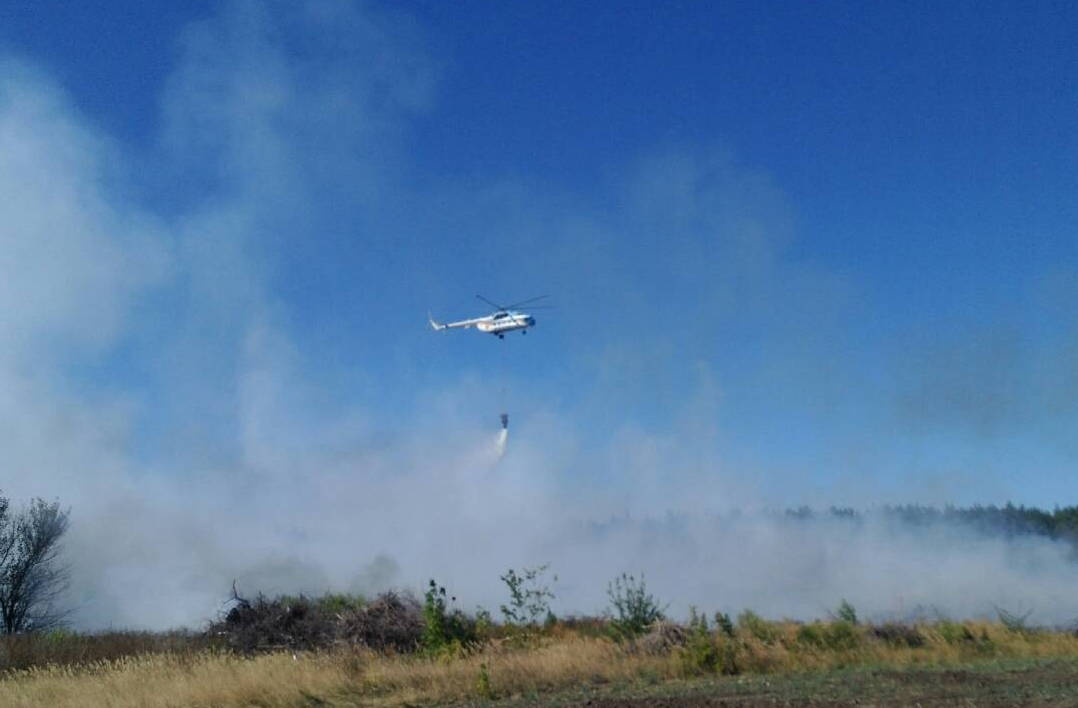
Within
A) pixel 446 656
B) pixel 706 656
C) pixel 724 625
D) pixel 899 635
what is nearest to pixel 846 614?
pixel 899 635

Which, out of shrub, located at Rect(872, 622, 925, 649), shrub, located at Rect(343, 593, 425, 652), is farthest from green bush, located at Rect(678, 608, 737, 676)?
shrub, located at Rect(343, 593, 425, 652)

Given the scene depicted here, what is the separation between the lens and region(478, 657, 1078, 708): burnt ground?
567 inches

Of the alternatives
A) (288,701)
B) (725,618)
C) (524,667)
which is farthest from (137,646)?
(725,618)

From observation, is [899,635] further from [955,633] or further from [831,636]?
[831,636]

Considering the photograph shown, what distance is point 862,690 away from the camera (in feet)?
52.5

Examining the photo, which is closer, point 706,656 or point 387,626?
point 706,656

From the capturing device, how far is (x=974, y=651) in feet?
80.6

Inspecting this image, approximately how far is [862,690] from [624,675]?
607 centimetres

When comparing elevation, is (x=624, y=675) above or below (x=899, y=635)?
above

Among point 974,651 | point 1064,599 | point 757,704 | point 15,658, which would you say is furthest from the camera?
point 1064,599

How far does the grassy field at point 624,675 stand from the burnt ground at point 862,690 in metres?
0.04

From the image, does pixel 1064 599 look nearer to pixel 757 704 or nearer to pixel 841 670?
pixel 841 670

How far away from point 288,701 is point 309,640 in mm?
10780

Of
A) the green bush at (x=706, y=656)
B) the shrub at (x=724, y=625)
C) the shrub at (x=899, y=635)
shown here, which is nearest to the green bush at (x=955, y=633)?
the shrub at (x=899, y=635)
